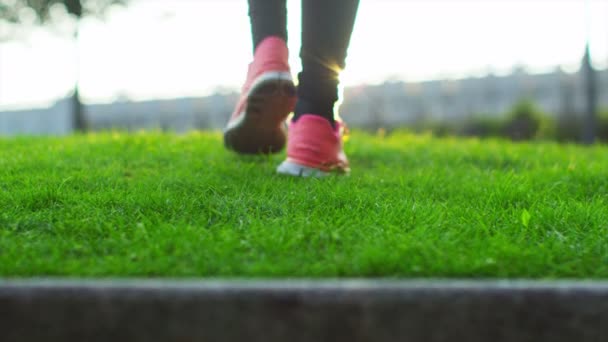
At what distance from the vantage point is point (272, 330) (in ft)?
3.43

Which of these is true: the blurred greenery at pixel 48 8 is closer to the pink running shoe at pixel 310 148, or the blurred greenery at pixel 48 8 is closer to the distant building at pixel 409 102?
the pink running shoe at pixel 310 148

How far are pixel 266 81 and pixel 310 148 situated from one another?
34 centimetres

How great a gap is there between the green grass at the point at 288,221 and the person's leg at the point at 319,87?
140 millimetres

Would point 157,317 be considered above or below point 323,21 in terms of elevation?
below

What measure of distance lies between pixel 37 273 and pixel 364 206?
103 cm

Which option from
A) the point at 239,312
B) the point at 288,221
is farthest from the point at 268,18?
the point at 239,312

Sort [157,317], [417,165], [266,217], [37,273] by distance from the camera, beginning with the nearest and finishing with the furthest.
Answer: [157,317], [37,273], [266,217], [417,165]

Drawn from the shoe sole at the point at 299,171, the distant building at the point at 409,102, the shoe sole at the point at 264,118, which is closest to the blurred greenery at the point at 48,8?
the shoe sole at the point at 264,118

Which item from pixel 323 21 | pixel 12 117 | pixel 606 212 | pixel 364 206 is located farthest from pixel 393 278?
pixel 12 117

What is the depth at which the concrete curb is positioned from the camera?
3.42ft

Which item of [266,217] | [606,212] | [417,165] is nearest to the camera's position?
[266,217]

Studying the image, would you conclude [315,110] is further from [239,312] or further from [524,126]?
[524,126]

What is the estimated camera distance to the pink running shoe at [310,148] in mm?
2479

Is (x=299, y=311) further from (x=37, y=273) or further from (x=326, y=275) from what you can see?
(x=37, y=273)
